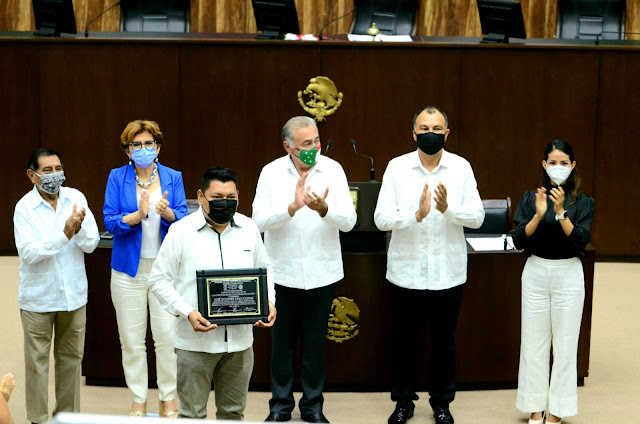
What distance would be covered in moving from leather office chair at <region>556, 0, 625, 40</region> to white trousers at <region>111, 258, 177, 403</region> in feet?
18.8

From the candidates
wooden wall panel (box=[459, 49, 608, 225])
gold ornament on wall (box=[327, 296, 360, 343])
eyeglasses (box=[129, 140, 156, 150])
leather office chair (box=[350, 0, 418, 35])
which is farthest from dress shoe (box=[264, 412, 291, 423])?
leather office chair (box=[350, 0, 418, 35])

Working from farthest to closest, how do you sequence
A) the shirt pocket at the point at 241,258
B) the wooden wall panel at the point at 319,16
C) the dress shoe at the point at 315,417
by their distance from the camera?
the wooden wall panel at the point at 319,16
the dress shoe at the point at 315,417
the shirt pocket at the point at 241,258

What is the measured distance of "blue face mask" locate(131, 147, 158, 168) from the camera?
4.29 metres

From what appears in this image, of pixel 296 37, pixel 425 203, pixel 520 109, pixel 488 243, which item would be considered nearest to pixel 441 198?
pixel 425 203

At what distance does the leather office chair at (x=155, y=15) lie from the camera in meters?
8.54

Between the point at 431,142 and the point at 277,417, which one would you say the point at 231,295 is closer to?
the point at 277,417

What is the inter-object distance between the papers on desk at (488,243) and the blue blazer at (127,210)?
66.8 inches

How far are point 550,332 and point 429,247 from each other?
0.74m

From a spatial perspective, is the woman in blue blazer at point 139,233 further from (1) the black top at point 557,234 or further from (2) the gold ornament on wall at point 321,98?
(2) the gold ornament on wall at point 321,98

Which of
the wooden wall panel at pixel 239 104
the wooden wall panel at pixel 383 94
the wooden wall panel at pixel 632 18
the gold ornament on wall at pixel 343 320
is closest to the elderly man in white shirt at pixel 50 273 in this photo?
the gold ornament on wall at pixel 343 320

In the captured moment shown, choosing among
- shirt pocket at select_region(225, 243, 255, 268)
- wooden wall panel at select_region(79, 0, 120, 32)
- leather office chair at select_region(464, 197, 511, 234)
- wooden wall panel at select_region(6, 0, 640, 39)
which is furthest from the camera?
wooden wall panel at select_region(79, 0, 120, 32)

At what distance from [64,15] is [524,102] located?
398cm

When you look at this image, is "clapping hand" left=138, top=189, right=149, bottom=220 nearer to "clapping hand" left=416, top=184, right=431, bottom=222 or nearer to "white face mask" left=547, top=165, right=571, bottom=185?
"clapping hand" left=416, top=184, right=431, bottom=222

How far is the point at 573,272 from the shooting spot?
4.28 meters
